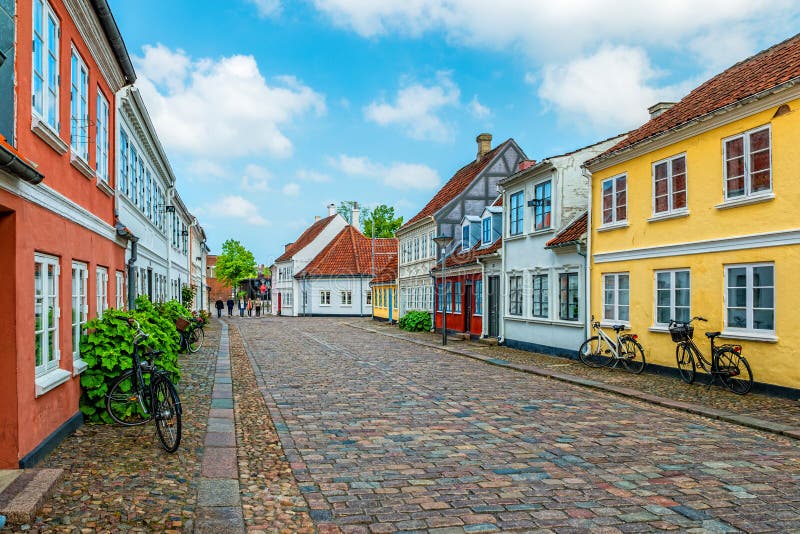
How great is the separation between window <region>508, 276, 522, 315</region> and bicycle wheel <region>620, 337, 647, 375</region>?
267 inches

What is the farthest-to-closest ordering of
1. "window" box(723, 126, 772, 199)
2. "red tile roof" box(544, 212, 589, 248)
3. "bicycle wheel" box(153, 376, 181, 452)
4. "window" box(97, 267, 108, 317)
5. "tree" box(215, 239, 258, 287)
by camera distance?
1. "tree" box(215, 239, 258, 287)
2. "red tile roof" box(544, 212, 589, 248)
3. "window" box(723, 126, 772, 199)
4. "window" box(97, 267, 108, 317)
5. "bicycle wheel" box(153, 376, 181, 452)

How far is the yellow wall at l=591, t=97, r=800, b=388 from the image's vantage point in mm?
11391

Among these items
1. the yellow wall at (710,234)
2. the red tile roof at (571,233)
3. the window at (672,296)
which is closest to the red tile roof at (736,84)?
the yellow wall at (710,234)

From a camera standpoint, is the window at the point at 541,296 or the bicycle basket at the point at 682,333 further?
the window at the point at 541,296

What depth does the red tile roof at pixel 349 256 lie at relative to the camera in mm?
57312

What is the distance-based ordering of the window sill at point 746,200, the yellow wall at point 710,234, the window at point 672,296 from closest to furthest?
the yellow wall at point 710,234 < the window sill at point 746,200 < the window at point 672,296

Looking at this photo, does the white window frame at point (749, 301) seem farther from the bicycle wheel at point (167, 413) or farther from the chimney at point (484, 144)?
the chimney at point (484, 144)

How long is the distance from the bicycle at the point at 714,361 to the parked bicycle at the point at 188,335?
456 inches

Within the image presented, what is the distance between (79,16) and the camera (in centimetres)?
897

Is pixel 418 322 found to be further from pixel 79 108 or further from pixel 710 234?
pixel 79 108

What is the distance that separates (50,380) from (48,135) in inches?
98.7

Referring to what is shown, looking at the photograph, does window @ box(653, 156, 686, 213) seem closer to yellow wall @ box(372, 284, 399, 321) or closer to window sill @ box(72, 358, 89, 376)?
window sill @ box(72, 358, 89, 376)

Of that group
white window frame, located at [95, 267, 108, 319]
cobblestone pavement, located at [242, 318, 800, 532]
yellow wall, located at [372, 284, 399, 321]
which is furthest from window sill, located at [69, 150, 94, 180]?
yellow wall, located at [372, 284, 399, 321]

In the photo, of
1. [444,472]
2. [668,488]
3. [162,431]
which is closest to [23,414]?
[162,431]
